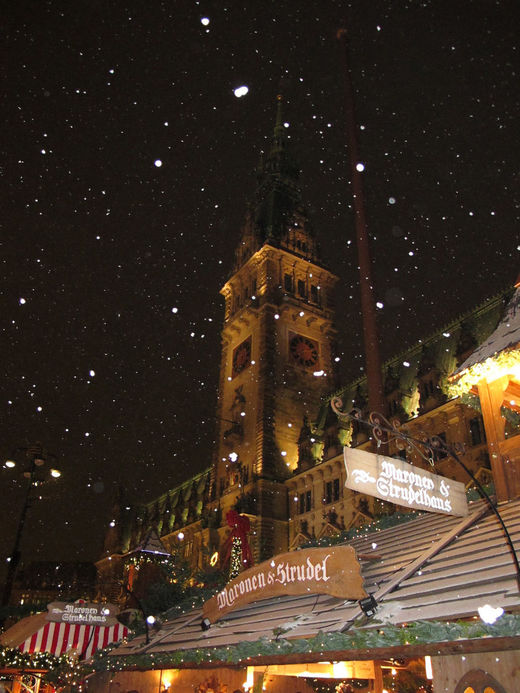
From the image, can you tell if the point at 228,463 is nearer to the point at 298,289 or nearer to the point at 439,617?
the point at 298,289

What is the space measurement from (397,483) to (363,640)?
269cm

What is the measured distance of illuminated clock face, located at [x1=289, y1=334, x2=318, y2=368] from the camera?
180ft

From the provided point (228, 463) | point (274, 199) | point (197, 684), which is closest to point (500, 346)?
point (197, 684)

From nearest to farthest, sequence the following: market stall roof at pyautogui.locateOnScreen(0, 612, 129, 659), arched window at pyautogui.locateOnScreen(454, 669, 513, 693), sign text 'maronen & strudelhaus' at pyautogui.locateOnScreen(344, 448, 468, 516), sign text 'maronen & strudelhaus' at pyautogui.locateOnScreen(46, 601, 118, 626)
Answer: arched window at pyautogui.locateOnScreen(454, 669, 513, 693) < sign text 'maronen & strudelhaus' at pyautogui.locateOnScreen(344, 448, 468, 516) < sign text 'maronen & strudelhaus' at pyautogui.locateOnScreen(46, 601, 118, 626) < market stall roof at pyautogui.locateOnScreen(0, 612, 129, 659)

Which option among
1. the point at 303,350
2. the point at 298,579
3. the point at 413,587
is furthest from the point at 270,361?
the point at 413,587

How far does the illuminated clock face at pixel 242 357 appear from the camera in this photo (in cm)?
5544

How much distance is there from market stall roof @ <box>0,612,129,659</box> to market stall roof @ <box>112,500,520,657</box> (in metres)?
5.23

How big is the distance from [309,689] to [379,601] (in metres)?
4.81

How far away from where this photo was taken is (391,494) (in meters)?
8.42

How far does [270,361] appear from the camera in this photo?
5228cm

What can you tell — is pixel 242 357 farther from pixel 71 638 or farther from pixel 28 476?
pixel 71 638

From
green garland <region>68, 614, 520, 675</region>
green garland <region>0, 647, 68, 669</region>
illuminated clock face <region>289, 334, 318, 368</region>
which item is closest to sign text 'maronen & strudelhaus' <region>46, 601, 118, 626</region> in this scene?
green garland <region>0, 647, 68, 669</region>

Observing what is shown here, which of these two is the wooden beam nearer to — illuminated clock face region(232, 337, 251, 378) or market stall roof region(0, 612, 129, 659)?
market stall roof region(0, 612, 129, 659)

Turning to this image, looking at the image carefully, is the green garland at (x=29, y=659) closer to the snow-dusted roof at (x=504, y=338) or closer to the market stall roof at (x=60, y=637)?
the market stall roof at (x=60, y=637)
